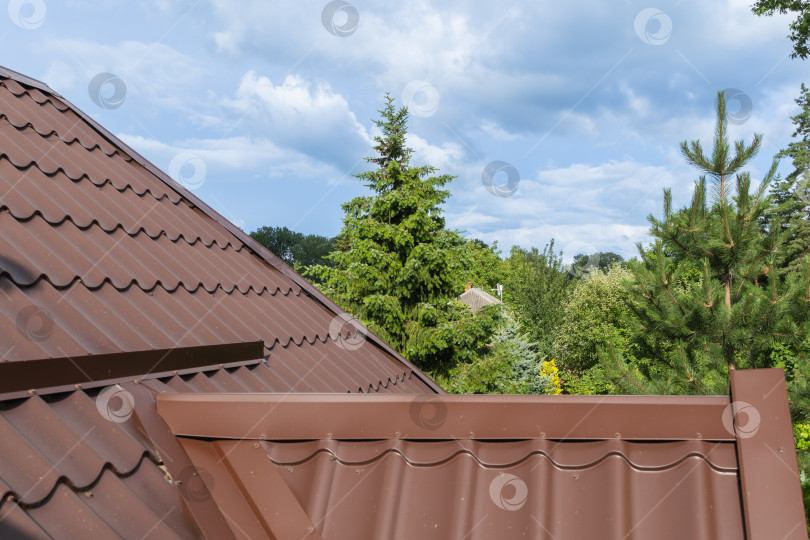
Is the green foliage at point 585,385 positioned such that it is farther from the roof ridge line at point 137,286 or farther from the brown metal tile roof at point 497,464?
the brown metal tile roof at point 497,464

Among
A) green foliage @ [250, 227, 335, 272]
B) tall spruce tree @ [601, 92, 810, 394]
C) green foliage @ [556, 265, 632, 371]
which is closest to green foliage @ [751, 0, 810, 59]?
tall spruce tree @ [601, 92, 810, 394]

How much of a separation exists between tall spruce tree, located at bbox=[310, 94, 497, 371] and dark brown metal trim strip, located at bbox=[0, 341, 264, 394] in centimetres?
1399

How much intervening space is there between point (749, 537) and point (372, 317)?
1635cm

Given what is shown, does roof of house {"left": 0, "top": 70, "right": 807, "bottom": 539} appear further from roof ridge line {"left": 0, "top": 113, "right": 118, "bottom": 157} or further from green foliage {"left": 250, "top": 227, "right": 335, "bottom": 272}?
green foliage {"left": 250, "top": 227, "right": 335, "bottom": 272}

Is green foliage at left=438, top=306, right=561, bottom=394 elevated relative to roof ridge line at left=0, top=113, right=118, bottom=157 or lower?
elevated

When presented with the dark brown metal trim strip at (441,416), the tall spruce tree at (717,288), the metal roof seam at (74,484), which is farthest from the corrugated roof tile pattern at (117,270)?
the tall spruce tree at (717,288)

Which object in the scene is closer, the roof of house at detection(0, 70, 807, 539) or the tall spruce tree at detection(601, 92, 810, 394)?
the roof of house at detection(0, 70, 807, 539)

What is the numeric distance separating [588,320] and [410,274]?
17.7 meters

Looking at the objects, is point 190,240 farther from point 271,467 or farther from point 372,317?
point 372,317

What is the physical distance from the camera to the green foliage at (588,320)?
30.6m

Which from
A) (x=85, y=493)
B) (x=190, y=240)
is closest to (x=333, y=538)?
(x=85, y=493)

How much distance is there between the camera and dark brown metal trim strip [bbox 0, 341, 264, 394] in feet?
6.45

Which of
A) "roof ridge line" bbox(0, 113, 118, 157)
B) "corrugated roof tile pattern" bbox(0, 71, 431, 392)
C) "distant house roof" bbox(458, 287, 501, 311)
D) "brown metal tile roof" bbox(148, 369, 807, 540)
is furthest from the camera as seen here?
"distant house roof" bbox(458, 287, 501, 311)

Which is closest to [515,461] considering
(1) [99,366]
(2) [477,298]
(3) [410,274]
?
(1) [99,366]
